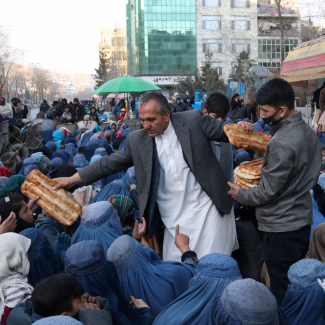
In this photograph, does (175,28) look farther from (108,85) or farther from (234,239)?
(234,239)

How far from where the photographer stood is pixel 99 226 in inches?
123

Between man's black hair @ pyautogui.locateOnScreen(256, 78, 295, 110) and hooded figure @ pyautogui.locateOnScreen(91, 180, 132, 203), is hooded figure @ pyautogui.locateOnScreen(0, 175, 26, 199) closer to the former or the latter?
hooded figure @ pyautogui.locateOnScreen(91, 180, 132, 203)

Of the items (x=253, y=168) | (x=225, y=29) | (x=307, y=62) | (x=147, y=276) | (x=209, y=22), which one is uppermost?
(x=209, y=22)

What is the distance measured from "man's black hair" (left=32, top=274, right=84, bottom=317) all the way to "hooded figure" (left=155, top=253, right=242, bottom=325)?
16.8 inches

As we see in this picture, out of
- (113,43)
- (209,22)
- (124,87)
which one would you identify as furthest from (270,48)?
(113,43)

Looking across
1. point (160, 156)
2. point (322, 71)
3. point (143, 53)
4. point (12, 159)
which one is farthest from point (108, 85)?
point (143, 53)

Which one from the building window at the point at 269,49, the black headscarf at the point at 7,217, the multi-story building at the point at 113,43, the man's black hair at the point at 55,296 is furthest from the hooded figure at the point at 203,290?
the multi-story building at the point at 113,43

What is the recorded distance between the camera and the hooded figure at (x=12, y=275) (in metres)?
2.29

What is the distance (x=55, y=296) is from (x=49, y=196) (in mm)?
1480

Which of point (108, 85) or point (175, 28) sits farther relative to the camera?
point (175, 28)

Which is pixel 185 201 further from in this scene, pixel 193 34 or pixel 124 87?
pixel 193 34

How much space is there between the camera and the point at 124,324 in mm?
2305

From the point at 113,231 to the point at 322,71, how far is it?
626 cm

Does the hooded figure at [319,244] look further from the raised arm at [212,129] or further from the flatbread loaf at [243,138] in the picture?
the raised arm at [212,129]
